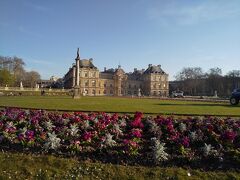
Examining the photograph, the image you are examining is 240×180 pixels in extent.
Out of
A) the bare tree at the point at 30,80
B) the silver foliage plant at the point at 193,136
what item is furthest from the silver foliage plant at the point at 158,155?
the bare tree at the point at 30,80

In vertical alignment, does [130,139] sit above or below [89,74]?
below

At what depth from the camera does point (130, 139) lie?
10.5 m

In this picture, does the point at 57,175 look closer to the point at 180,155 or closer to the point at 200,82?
the point at 180,155

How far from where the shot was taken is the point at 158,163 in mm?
8508

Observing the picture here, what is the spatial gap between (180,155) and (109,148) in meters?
2.00

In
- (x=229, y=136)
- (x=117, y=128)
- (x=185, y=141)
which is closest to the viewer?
(x=185, y=141)

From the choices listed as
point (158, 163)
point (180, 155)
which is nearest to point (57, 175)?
point (158, 163)

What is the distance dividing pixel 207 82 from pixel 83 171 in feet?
371

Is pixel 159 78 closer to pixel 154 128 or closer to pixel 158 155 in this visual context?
pixel 154 128

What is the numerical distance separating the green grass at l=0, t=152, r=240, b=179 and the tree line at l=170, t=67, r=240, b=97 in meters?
99.9

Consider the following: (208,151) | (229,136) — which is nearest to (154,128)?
(229,136)

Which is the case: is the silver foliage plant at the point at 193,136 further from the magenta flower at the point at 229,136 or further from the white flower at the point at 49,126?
the white flower at the point at 49,126

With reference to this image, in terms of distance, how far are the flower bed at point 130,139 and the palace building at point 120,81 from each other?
101 meters

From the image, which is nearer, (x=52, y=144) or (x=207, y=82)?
(x=52, y=144)
